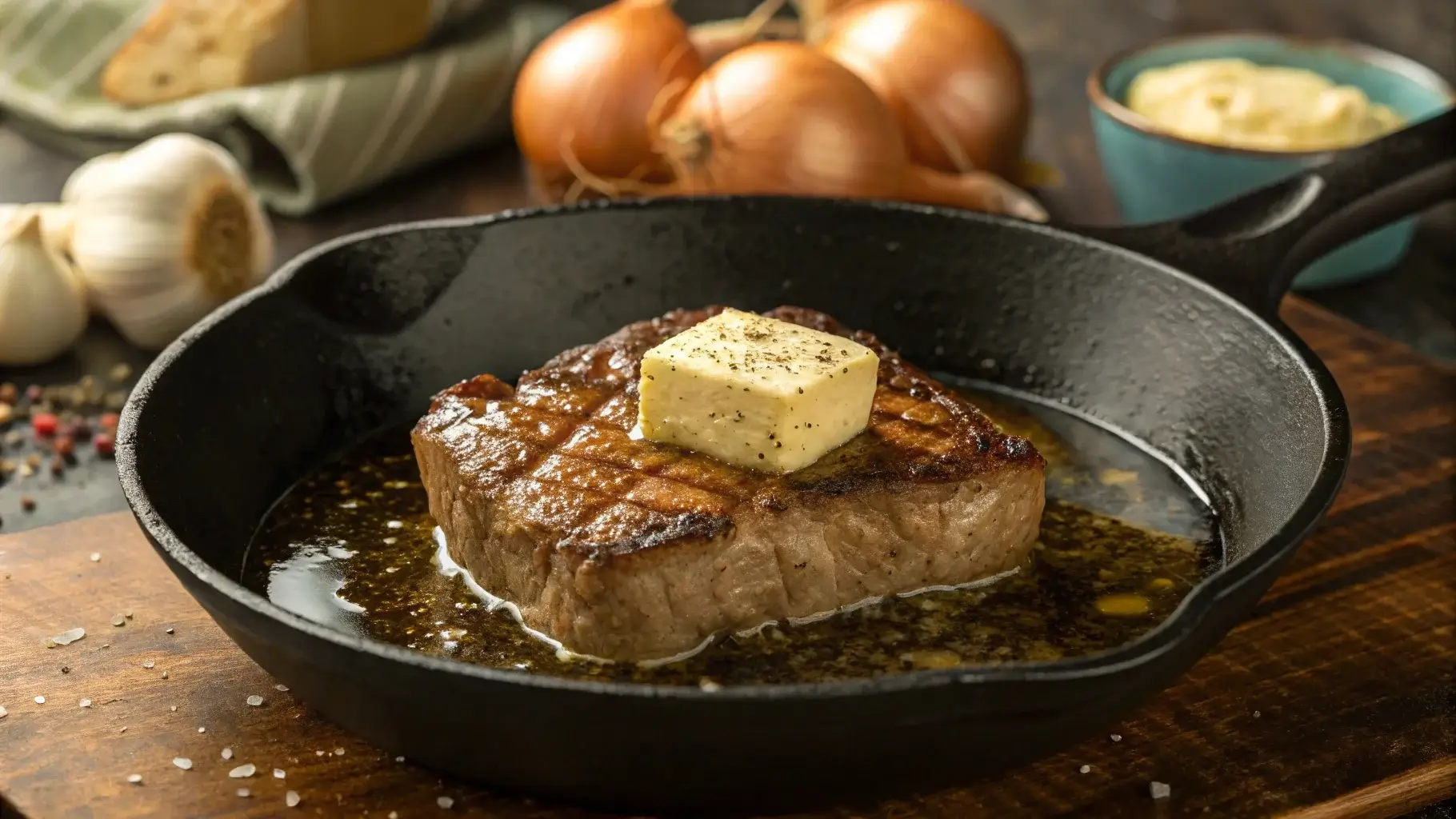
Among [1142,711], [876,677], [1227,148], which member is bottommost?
[1142,711]

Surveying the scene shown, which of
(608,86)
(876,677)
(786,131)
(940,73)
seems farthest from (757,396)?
(940,73)

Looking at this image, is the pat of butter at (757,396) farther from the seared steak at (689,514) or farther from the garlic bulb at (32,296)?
the garlic bulb at (32,296)

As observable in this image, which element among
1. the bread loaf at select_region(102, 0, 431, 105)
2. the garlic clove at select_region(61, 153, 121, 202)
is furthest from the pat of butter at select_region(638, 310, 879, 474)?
the bread loaf at select_region(102, 0, 431, 105)

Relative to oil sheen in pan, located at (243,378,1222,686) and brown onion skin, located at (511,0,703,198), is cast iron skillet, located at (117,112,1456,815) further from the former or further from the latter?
brown onion skin, located at (511,0,703,198)

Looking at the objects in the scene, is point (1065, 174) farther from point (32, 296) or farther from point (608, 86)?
point (32, 296)

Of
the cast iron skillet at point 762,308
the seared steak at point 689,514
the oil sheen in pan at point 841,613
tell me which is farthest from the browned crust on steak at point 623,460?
the cast iron skillet at point 762,308
